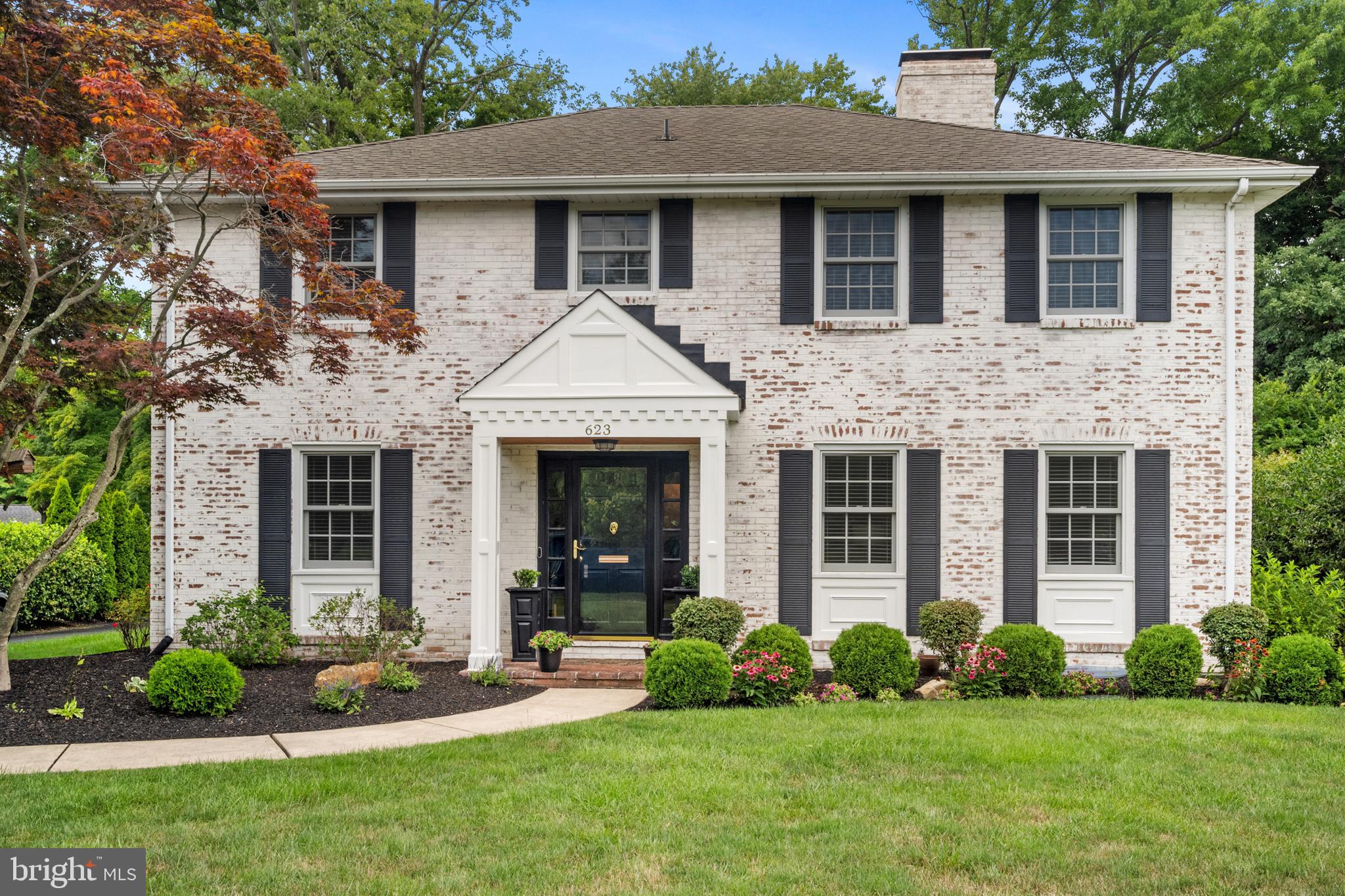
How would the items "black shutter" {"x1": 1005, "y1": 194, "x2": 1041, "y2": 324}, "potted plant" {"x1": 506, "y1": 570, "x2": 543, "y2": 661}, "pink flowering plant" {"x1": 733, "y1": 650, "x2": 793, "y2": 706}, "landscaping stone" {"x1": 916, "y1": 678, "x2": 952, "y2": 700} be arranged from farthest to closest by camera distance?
"black shutter" {"x1": 1005, "y1": 194, "x2": 1041, "y2": 324}
"potted plant" {"x1": 506, "y1": 570, "x2": 543, "y2": 661}
"landscaping stone" {"x1": 916, "y1": 678, "x2": 952, "y2": 700}
"pink flowering plant" {"x1": 733, "y1": 650, "x2": 793, "y2": 706}

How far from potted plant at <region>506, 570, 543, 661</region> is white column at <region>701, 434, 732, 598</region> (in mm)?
2198

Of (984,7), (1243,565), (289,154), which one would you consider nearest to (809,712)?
(1243,565)

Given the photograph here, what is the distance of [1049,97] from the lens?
83.0 feet

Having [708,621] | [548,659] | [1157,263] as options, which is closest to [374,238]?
[548,659]

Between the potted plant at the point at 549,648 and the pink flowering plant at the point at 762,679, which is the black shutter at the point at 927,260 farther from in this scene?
the potted plant at the point at 549,648

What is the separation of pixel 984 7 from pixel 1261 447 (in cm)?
1682

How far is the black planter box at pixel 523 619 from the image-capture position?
10875mm

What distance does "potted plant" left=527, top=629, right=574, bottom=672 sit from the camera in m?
10.3

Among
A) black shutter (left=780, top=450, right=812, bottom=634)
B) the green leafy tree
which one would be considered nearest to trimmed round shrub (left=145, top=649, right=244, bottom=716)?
black shutter (left=780, top=450, right=812, bottom=634)

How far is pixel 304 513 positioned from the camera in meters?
11.4

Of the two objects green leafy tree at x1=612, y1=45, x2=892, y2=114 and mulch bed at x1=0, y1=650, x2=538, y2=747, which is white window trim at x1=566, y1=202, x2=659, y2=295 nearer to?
mulch bed at x1=0, y1=650, x2=538, y2=747

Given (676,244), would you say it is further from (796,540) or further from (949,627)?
(949,627)

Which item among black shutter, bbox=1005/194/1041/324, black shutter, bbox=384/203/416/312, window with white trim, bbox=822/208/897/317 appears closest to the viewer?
black shutter, bbox=1005/194/1041/324

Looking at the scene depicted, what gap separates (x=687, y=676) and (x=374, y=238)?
7044 millimetres
